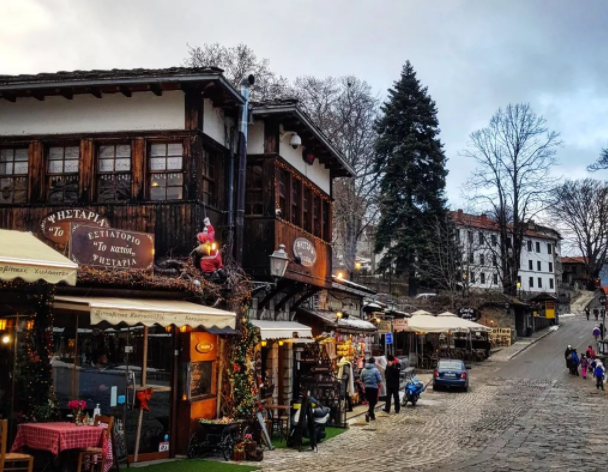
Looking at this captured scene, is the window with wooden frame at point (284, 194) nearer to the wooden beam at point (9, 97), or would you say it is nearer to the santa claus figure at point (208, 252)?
the santa claus figure at point (208, 252)

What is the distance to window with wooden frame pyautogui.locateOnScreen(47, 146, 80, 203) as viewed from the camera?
15.0 m

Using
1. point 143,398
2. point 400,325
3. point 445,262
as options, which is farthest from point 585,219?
point 143,398

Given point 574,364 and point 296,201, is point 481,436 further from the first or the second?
point 574,364

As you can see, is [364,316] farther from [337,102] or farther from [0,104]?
[337,102]

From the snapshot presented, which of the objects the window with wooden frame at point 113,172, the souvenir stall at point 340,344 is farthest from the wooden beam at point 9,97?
the souvenir stall at point 340,344

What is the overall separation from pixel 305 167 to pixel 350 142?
28.6m

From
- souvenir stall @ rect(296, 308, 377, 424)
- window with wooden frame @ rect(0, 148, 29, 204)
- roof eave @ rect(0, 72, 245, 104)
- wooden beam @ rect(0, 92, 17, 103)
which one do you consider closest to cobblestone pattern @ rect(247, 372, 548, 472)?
souvenir stall @ rect(296, 308, 377, 424)

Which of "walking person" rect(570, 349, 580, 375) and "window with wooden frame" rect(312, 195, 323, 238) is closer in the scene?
"window with wooden frame" rect(312, 195, 323, 238)

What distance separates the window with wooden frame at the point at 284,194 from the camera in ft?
58.2

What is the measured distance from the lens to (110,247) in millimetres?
12539

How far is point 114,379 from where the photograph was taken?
12.2m

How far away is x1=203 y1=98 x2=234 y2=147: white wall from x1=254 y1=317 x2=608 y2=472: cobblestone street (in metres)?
7.39

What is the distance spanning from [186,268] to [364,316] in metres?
17.2

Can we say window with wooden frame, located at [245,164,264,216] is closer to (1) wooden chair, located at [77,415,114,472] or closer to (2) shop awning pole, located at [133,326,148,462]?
(2) shop awning pole, located at [133,326,148,462]
